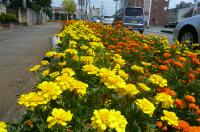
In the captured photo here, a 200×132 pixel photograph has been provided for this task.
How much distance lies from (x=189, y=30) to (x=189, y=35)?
0.14 meters

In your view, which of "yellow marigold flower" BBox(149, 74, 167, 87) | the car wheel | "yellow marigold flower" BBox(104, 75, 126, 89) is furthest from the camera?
the car wheel

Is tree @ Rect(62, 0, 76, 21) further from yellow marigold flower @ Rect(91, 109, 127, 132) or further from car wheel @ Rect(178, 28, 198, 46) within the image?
yellow marigold flower @ Rect(91, 109, 127, 132)

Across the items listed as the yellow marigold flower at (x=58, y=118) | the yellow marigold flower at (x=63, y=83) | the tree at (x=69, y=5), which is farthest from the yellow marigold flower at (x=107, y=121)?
the tree at (x=69, y=5)

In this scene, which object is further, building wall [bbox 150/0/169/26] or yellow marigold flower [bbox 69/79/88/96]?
building wall [bbox 150/0/169/26]

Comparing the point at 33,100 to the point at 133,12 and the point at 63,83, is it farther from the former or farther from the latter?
the point at 133,12

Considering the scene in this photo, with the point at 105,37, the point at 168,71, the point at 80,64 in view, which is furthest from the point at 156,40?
the point at 80,64

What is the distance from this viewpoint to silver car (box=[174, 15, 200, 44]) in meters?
8.96

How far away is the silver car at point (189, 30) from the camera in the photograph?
896 cm

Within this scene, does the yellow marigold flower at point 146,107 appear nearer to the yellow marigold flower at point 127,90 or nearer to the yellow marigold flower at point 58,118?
the yellow marigold flower at point 127,90

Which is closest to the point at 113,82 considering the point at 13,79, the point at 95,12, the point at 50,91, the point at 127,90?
the point at 127,90

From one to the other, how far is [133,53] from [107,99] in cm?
339

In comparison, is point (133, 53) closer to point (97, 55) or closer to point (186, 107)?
point (97, 55)

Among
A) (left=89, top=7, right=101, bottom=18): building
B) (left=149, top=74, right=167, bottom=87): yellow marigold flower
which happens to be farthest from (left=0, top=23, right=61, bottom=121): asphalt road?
(left=89, top=7, right=101, bottom=18): building

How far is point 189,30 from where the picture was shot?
937cm
